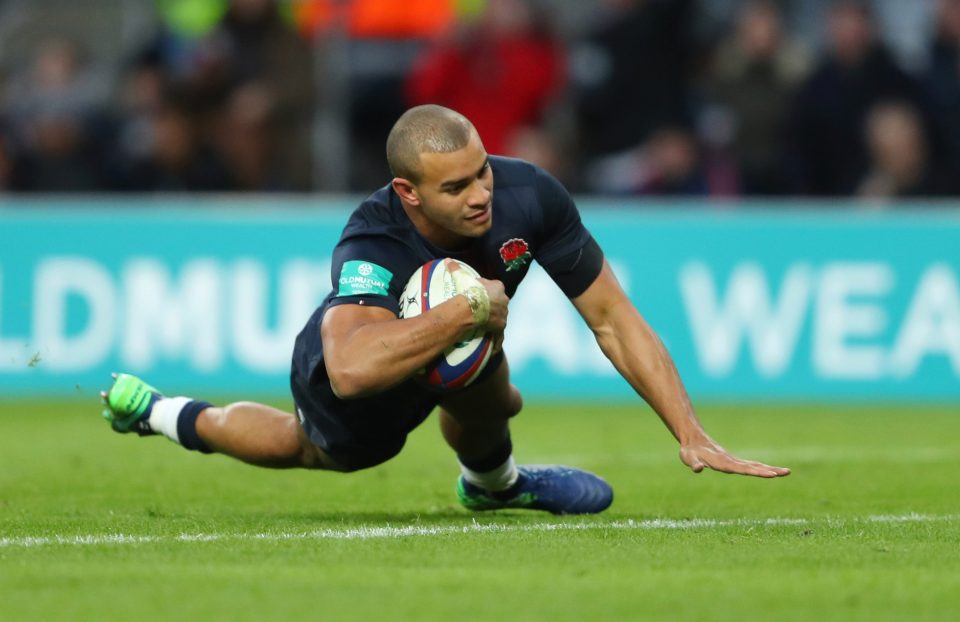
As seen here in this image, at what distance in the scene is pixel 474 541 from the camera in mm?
5867

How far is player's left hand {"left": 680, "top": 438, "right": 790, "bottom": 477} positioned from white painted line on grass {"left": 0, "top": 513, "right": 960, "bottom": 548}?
0.31 metres

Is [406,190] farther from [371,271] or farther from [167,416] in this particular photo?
[167,416]

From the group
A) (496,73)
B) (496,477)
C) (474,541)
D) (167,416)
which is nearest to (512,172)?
(496,477)

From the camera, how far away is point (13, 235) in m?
13.2

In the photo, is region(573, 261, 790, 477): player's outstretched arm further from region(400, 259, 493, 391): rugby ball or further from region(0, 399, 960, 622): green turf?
region(400, 259, 493, 391): rugby ball

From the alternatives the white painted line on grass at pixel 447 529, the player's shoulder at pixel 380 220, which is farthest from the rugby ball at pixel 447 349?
the white painted line on grass at pixel 447 529

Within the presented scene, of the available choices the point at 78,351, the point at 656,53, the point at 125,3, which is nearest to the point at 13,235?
the point at 78,351

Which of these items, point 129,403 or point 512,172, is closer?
point 512,172

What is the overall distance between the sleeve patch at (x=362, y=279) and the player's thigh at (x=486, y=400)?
553 millimetres

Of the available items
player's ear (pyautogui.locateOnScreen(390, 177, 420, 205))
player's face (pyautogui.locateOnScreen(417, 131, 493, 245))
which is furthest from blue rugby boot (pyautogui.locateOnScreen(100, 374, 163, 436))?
player's face (pyautogui.locateOnScreen(417, 131, 493, 245))

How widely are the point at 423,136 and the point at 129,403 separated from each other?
193 cm

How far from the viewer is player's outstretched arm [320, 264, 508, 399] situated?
6.03m

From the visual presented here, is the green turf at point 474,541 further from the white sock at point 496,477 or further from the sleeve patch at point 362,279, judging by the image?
the sleeve patch at point 362,279

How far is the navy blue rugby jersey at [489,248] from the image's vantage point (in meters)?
6.34
